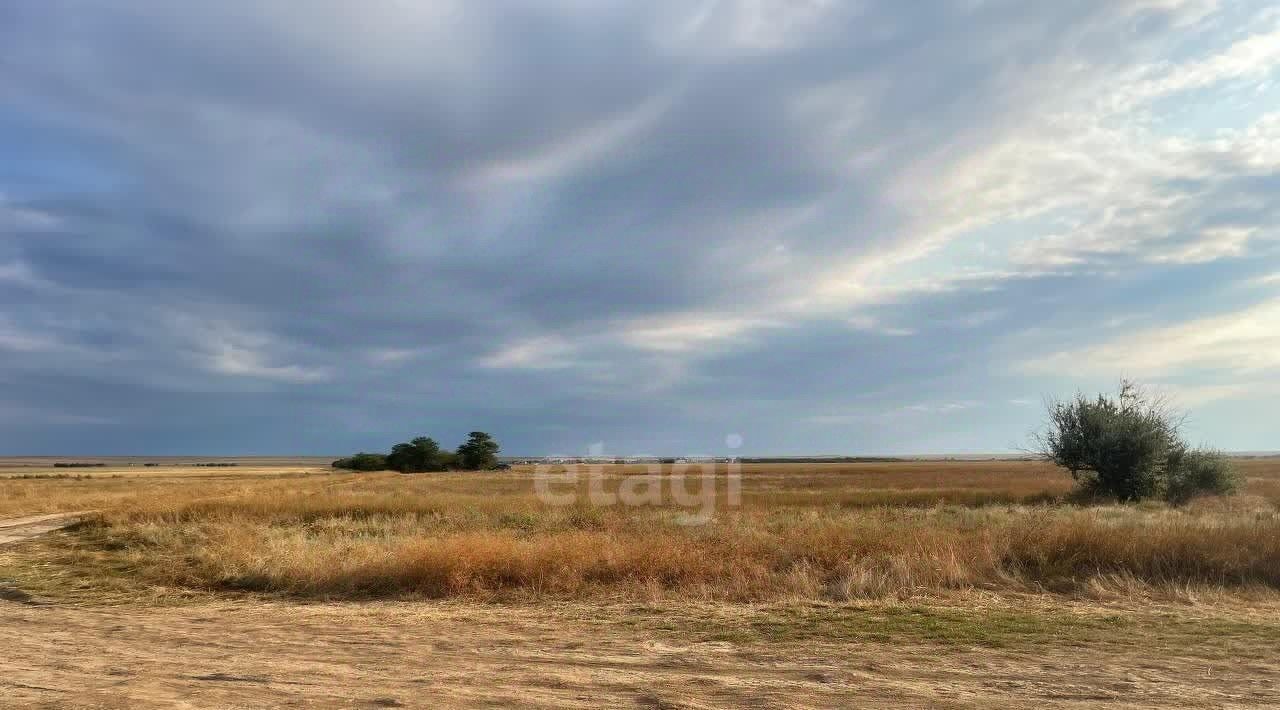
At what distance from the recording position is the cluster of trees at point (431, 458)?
125500 mm

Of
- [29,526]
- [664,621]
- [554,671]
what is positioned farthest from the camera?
[29,526]

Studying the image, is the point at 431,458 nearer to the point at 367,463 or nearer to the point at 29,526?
the point at 367,463

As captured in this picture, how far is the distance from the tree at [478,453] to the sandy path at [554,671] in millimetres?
117467

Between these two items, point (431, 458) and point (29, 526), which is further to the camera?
point (431, 458)

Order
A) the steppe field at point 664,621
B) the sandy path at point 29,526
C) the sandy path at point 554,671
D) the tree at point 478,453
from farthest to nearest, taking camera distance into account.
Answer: the tree at point 478,453, the sandy path at point 29,526, the steppe field at point 664,621, the sandy path at point 554,671

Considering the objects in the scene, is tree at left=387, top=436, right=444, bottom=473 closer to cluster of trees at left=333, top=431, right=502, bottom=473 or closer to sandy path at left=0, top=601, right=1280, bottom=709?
cluster of trees at left=333, top=431, right=502, bottom=473

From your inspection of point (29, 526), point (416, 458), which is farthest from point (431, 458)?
point (29, 526)

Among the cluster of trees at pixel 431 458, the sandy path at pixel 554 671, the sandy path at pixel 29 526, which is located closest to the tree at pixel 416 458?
the cluster of trees at pixel 431 458

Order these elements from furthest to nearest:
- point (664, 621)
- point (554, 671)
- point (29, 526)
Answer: point (29, 526) → point (664, 621) → point (554, 671)

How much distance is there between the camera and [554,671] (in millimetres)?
6582

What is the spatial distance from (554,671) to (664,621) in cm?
254

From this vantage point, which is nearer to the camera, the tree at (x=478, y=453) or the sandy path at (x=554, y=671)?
the sandy path at (x=554, y=671)

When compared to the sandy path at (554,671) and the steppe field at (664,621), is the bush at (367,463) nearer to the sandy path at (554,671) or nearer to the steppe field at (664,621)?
the steppe field at (664,621)

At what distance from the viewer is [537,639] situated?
8016 mm
